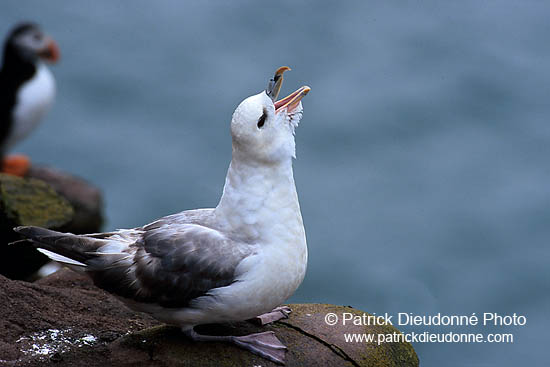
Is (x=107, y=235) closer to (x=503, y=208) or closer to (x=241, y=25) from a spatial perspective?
(x=503, y=208)

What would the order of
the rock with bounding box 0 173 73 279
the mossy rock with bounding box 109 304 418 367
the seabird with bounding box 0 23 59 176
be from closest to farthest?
the mossy rock with bounding box 109 304 418 367
the rock with bounding box 0 173 73 279
the seabird with bounding box 0 23 59 176

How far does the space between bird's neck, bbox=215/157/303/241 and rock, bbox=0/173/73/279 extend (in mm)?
3160

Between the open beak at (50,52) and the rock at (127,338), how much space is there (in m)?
6.78

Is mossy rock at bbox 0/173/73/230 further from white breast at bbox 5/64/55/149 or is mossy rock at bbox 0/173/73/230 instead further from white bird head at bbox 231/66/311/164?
white bird head at bbox 231/66/311/164

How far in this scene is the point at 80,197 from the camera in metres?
10.1

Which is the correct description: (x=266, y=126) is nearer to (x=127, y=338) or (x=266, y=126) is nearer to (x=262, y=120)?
(x=262, y=120)

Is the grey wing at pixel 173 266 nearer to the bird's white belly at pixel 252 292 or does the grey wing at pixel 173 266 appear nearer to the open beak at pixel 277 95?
the bird's white belly at pixel 252 292

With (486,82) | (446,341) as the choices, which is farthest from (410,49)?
(446,341)

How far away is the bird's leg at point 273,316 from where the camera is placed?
5.01 m

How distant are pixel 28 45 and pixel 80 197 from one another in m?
2.78

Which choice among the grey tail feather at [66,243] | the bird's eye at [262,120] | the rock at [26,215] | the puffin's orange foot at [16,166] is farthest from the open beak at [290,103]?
the puffin's orange foot at [16,166]

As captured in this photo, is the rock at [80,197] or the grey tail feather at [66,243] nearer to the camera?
the grey tail feather at [66,243]

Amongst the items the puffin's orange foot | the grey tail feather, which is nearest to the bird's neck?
the grey tail feather

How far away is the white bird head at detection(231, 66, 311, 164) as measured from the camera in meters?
4.46
